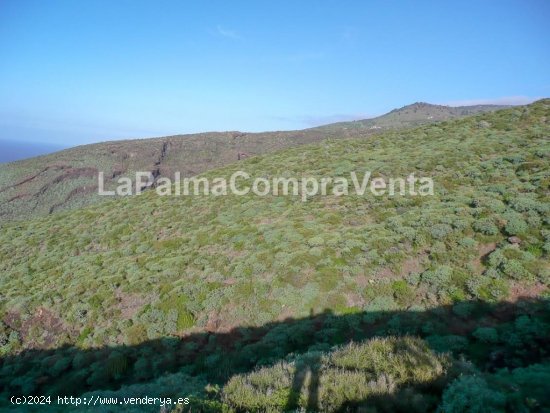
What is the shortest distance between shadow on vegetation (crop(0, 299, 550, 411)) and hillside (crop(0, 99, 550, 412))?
0.06 meters

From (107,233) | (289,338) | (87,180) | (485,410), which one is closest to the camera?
(485,410)

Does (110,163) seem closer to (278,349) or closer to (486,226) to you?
(278,349)

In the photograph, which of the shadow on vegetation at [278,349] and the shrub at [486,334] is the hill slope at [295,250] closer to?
the shadow on vegetation at [278,349]

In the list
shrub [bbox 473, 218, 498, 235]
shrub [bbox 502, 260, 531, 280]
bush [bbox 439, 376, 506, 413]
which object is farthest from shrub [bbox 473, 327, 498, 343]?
shrub [bbox 473, 218, 498, 235]

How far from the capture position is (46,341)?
51.6ft

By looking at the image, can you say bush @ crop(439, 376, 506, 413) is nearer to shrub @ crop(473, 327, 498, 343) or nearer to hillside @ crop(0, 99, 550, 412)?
hillside @ crop(0, 99, 550, 412)

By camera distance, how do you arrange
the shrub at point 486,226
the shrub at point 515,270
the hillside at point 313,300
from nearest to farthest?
the hillside at point 313,300
the shrub at point 515,270
the shrub at point 486,226

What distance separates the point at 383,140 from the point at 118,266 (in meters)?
29.2

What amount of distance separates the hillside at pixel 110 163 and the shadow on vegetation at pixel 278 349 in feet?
262

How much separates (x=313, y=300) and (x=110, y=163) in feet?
399

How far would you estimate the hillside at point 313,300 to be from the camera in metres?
7.75

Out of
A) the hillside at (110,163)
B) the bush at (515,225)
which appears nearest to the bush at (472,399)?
the bush at (515,225)

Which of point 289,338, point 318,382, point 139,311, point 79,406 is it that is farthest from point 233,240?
point 318,382

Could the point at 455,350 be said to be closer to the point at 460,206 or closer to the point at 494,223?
the point at 494,223
